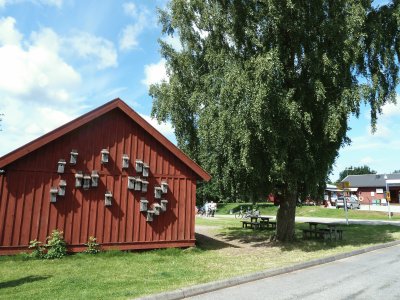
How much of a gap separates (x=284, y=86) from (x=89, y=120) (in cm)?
750

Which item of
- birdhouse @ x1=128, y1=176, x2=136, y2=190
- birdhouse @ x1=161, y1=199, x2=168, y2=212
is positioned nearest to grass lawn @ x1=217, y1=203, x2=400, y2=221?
birdhouse @ x1=161, y1=199, x2=168, y2=212

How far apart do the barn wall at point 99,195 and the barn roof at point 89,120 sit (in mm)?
252

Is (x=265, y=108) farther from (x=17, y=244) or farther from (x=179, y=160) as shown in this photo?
(x=17, y=244)

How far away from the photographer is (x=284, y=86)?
14570mm

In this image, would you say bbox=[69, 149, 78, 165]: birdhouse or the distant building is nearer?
bbox=[69, 149, 78, 165]: birdhouse

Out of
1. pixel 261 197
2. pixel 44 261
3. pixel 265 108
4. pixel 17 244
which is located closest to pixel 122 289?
pixel 44 261

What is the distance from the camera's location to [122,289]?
7531mm

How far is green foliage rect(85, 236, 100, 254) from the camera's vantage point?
1160 cm

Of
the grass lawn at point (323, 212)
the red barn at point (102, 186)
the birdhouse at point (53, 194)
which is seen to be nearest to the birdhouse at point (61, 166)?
the red barn at point (102, 186)

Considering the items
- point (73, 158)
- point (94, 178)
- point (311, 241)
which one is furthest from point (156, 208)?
point (311, 241)

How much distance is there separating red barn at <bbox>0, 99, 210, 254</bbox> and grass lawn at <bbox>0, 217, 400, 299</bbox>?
2.55ft

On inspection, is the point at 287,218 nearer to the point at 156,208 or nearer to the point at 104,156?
the point at 156,208

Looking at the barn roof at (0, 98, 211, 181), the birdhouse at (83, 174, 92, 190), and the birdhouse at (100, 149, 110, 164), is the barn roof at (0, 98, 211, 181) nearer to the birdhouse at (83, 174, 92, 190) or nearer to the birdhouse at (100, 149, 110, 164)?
the birdhouse at (100, 149, 110, 164)

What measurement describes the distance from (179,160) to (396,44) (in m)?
11.7
